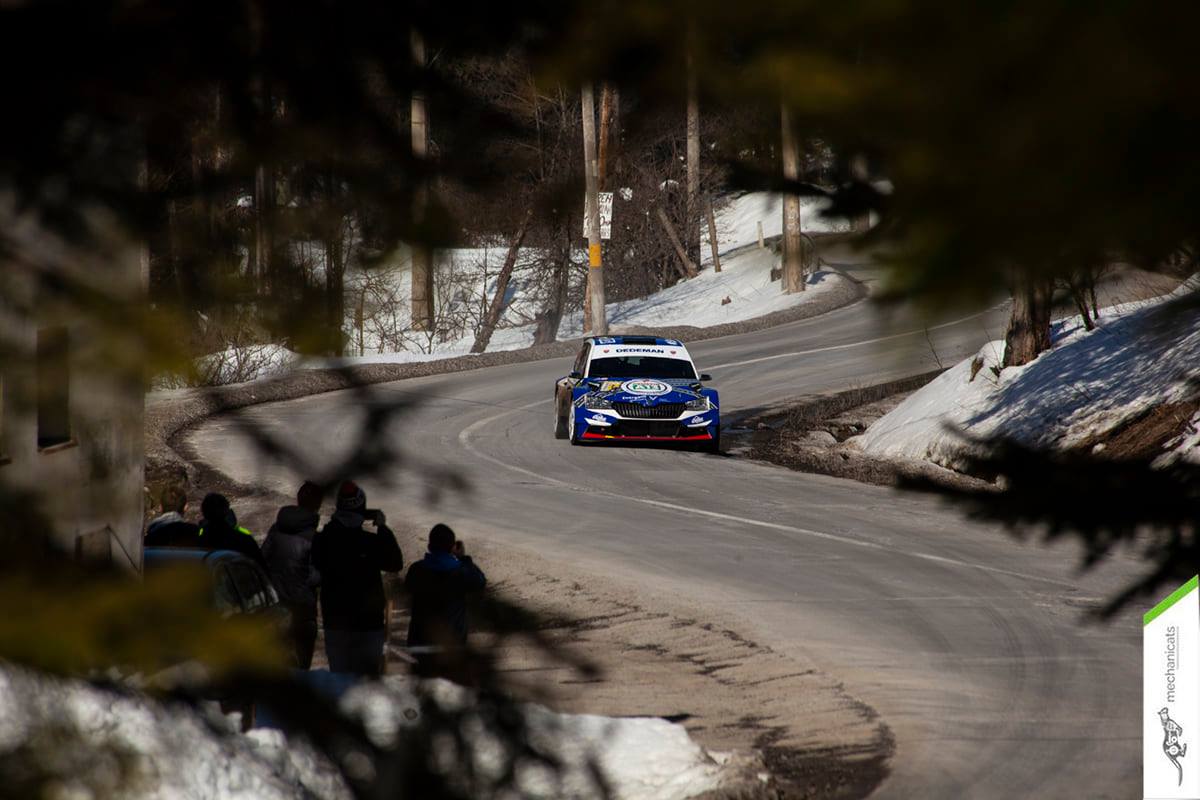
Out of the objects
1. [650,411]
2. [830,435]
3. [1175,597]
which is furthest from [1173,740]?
[830,435]

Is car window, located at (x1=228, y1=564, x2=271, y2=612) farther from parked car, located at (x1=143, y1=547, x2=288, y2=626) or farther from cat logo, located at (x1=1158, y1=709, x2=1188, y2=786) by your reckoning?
cat logo, located at (x1=1158, y1=709, x2=1188, y2=786)

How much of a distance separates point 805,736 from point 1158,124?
8477 millimetres

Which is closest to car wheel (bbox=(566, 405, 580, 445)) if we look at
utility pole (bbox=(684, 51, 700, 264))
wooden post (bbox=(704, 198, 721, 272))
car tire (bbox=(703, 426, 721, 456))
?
car tire (bbox=(703, 426, 721, 456))

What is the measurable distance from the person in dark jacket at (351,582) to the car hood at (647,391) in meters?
12.2

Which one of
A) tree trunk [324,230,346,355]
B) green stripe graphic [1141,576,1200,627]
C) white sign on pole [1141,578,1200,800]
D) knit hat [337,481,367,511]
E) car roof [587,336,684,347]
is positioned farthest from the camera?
car roof [587,336,684,347]

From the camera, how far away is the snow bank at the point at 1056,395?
19.5 m

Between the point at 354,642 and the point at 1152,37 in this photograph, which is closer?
the point at 1152,37

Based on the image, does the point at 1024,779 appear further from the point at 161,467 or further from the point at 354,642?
the point at 161,467

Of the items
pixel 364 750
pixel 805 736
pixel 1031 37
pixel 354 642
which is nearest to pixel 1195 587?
pixel 364 750

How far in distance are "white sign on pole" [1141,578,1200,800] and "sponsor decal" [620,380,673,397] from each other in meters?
17.2

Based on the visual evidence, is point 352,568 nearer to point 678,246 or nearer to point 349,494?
point 349,494

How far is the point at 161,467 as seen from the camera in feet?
60.6

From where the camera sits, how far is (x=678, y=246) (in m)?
52.0

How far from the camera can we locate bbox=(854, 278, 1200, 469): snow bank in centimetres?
1952
